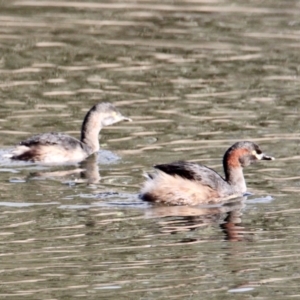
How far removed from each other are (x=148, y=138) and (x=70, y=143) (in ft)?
3.17

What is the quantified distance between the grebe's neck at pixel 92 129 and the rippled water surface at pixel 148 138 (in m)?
0.21

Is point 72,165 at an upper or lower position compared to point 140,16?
lower

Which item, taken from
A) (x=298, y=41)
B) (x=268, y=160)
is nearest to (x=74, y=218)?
(x=268, y=160)

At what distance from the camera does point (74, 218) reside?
38.5 ft

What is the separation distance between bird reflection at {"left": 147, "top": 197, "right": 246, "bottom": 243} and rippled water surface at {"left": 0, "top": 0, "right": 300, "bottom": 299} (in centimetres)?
3

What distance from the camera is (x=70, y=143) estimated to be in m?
15.4

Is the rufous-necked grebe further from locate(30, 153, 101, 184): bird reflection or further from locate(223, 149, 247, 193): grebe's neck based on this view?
locate(30, 153, 101, 184): bird reflection

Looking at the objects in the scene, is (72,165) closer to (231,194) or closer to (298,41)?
(231,194)

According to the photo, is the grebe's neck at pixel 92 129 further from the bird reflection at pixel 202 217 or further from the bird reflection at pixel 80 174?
the bird reflection at pixel 202 217

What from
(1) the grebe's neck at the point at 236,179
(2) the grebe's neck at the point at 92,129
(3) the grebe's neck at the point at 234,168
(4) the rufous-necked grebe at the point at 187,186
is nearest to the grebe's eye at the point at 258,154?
(3) the grebe's neck at the point at 234,168

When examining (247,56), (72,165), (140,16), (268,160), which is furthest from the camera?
(140,16)

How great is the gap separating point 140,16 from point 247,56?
3.84 m

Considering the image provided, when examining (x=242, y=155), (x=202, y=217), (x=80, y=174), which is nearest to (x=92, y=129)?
(x=80, y=174)

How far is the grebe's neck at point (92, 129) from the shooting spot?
626 inches
